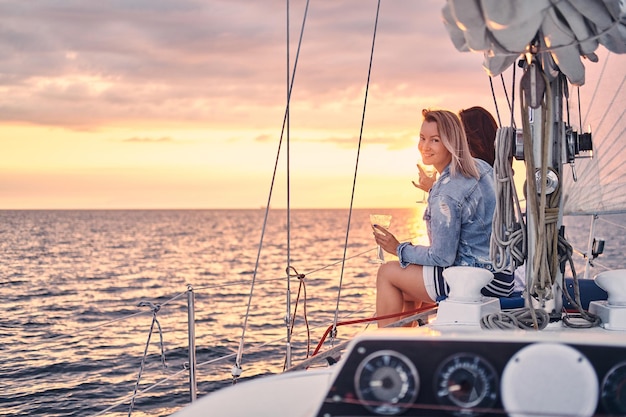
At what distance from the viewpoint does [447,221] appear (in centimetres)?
317

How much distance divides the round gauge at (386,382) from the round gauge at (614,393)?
34 centimetres

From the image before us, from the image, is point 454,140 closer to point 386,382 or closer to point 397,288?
point 397,288

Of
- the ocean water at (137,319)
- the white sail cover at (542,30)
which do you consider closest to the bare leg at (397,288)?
the ocean water at (137,319)

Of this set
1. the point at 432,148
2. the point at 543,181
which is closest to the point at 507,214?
the point at 543,181

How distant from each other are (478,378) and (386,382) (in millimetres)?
171

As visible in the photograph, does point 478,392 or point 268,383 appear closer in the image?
point 478,392

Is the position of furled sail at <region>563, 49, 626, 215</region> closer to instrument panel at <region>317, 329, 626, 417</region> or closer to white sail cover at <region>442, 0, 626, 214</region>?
white sail cover at <region>442, 0, 626, 214</region>

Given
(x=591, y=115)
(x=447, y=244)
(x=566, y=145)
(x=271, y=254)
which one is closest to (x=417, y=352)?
(x=566, y=145)

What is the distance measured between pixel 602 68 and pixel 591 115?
0.31m

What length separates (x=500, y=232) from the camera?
7.34ft

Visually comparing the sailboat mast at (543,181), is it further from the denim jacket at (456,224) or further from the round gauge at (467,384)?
the denim jacket at (456,224)

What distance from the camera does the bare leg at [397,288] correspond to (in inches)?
128

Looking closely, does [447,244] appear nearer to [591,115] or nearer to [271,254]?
[591,115]

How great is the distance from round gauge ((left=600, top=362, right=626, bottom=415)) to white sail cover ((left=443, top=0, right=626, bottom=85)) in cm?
87
